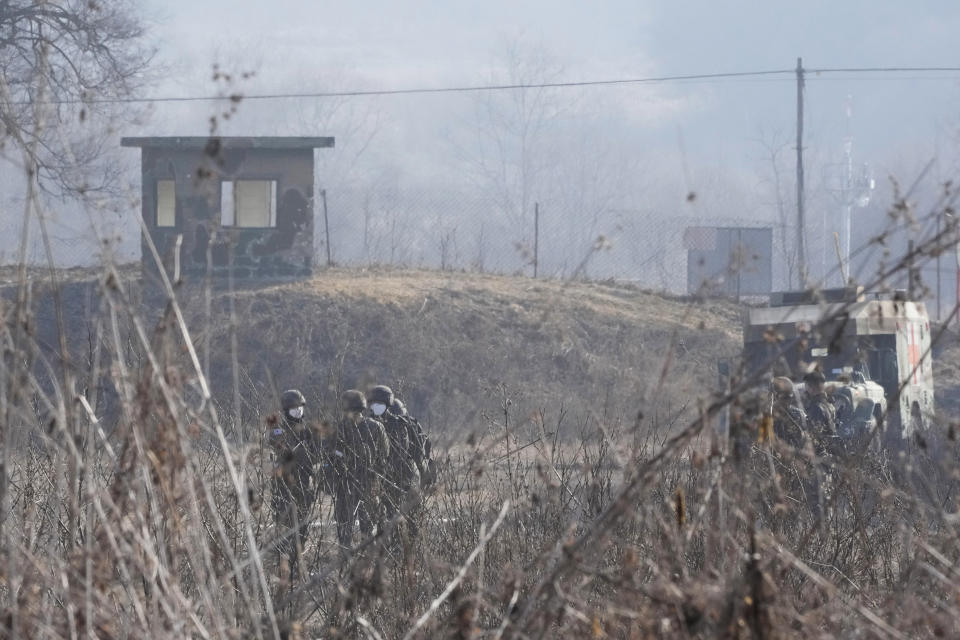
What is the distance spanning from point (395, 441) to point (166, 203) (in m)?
13.5

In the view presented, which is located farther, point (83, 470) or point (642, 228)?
point (642, 228)

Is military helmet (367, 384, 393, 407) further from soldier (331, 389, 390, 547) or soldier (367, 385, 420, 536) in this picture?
soldier (331, 389, 390, 547)

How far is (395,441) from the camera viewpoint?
8172 mm

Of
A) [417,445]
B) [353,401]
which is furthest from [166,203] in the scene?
[353,401]

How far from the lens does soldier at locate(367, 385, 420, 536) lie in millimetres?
7012

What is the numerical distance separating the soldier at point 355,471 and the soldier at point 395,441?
0.13 meters

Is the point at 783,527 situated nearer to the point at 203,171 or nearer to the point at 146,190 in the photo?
the point at 203,171

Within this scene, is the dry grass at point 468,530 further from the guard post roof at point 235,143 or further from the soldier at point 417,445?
the guard post roof at point 235,143

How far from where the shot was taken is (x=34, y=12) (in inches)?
942

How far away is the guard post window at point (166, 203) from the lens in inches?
806

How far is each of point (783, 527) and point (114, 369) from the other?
10.9 ft

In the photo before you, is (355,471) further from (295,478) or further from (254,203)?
(254,203)

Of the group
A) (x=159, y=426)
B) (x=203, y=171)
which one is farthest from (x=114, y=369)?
(x=203, y=171)

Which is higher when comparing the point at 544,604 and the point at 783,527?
the point at 544,604
